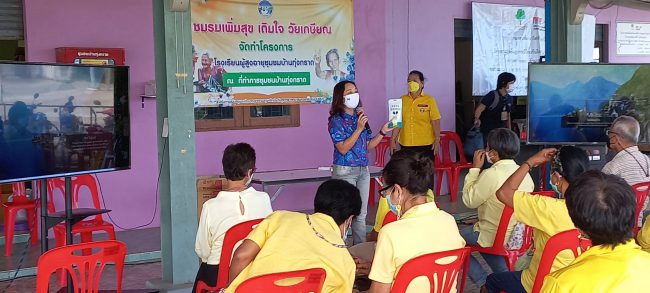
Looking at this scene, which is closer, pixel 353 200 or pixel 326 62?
pixel 353 200

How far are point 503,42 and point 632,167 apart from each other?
4850 millimetres

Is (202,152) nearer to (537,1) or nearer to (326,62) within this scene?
(326,62)

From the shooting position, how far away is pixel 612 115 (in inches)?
277

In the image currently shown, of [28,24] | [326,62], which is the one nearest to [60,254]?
[28,24]

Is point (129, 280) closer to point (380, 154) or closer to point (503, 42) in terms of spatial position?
point (380, 154)

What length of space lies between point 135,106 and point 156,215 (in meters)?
1.12

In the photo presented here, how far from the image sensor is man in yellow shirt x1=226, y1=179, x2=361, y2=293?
9.61ft

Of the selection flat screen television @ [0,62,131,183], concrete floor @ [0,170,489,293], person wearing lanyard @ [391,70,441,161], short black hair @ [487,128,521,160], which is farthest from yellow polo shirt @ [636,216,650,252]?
person wearing lanyard @ [391,70,441,161]

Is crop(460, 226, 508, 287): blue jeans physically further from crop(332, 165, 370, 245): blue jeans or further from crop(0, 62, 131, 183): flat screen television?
crop(0, 62, 131, 183): flat screen television

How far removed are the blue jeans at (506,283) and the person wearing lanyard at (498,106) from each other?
491 centimetres

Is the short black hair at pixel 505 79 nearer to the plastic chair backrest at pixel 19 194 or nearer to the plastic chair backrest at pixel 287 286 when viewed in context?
the plastic chair backrest at pixel 19 194

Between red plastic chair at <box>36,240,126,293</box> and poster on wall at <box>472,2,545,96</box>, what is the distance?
265 inches

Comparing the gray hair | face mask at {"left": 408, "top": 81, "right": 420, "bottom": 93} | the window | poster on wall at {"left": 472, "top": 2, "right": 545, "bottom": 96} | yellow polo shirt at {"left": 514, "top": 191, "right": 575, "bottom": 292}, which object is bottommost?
yellow polo shirt at {"left": 514, "top": 191, "right": 575, "bottom": 292}

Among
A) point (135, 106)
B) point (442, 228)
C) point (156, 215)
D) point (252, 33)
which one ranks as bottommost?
point (156, 215)
